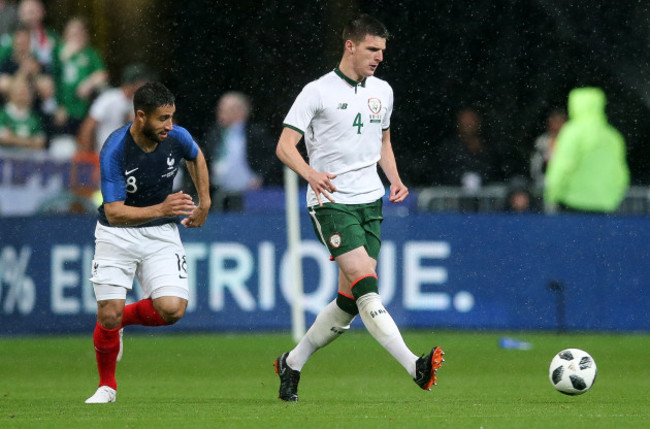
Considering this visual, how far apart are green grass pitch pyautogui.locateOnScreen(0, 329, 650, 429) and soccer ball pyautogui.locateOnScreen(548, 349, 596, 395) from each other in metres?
0.09

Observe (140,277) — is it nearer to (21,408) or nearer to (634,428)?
(21,408)

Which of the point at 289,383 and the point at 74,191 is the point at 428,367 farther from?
the point at 74,191

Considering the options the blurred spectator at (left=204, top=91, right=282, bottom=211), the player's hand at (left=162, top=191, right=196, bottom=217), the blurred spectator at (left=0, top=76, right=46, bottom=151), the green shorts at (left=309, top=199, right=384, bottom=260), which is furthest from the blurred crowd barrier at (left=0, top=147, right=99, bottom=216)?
the green shorts at (left=309, top=199, right=384, bottom=260)

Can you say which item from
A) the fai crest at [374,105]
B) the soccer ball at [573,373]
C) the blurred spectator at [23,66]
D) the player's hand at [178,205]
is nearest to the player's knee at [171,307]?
the player's hand at [178,205]

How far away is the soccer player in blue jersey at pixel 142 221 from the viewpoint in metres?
7.95

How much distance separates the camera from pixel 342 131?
8164 mm

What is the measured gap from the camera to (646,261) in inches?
531

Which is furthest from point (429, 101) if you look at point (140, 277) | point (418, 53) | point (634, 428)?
point (634, 428)

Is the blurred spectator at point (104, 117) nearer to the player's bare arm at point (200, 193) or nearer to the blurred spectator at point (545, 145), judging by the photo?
the blurred spectator at point (545, 145)

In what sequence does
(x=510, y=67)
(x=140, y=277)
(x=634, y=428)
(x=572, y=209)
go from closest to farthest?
(x=634, y=428) → (x=140, y=277) → (x=572, y=209) → (x=510, y=67)

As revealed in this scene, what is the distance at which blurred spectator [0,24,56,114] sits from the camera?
15.8m

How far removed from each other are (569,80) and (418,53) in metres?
1.84

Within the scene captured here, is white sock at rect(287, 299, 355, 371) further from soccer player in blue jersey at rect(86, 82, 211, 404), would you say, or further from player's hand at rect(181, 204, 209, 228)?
player's hand at rect(181, 204, 209, 228)

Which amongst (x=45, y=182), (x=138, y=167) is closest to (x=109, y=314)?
(x=138, y=167)
